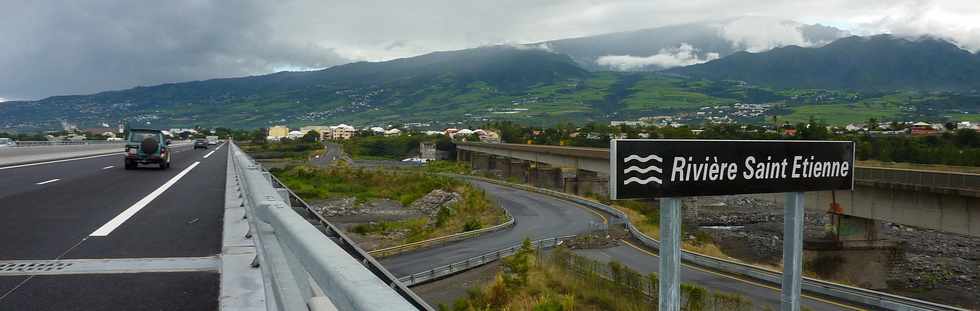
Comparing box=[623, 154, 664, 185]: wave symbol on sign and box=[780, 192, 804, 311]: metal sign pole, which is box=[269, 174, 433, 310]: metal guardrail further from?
box=[780, 192, 804, 311]: metal sign pole

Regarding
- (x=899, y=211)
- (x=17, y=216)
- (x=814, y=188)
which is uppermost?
(x=814, y=188)

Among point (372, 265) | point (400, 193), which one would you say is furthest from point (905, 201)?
point (400, 193)

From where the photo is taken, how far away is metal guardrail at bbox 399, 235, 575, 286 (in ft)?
92.2

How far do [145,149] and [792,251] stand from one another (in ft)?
86.1

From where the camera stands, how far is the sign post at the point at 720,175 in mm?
5281

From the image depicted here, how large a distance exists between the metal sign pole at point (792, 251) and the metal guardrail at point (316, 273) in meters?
4.51

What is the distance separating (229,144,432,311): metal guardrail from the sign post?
2.51 meters

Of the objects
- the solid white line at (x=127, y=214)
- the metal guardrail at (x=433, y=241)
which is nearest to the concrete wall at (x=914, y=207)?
the metal guardrail at (x=433, y=241)

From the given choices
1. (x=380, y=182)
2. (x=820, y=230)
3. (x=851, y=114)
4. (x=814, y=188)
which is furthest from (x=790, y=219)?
(x=851, y=114)

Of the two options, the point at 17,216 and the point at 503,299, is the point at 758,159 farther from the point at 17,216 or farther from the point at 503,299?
the point at 503,299

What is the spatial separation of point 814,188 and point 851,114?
207 meters

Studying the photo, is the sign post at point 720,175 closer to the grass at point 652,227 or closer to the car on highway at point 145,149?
the car on highway at point 145,149

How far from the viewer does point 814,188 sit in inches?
257

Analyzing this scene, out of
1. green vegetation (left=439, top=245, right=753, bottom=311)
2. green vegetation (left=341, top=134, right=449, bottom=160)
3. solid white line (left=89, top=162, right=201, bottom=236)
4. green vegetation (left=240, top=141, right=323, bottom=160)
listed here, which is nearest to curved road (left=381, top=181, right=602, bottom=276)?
green vegetation (left=439, top=245, right=753, bottom=311)
